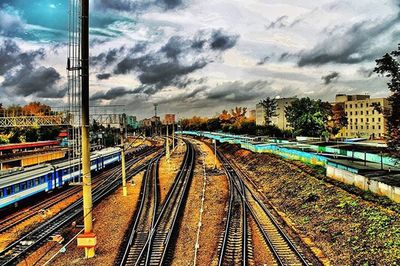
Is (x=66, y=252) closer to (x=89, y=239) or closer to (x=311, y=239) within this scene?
(x=89, y=239)

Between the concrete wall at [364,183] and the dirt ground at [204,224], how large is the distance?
9734mm

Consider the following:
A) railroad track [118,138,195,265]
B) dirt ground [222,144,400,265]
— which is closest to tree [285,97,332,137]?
dirt ground [222,144,400,265]

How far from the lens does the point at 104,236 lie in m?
22.0

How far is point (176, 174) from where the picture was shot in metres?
47.8

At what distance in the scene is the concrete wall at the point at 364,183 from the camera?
899 inches

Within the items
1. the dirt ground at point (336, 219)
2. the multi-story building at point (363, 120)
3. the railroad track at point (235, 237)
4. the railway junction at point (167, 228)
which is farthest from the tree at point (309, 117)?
the railroad track at point (235, 237)

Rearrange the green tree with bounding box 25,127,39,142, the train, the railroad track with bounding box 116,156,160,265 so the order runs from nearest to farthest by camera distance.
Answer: the railroad track with bounding box 116,156,160,265 < the train < the green tree with bounding box 25,127,39,142

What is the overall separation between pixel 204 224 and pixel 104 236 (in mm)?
6498

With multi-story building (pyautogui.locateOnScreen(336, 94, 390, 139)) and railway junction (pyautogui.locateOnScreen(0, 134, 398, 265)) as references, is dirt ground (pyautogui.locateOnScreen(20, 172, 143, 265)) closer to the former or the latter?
railway junction (pyautogui.locateOnScreen(0, 134, 398, 265))

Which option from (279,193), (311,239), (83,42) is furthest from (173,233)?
(279,193)

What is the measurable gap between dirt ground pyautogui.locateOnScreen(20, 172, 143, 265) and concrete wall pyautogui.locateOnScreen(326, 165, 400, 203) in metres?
16.9

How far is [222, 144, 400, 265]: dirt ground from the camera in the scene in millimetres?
17609

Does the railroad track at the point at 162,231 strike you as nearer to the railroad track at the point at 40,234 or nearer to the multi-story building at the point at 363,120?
the railroad track at the point at 40,234

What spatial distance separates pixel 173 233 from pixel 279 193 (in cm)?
1464
